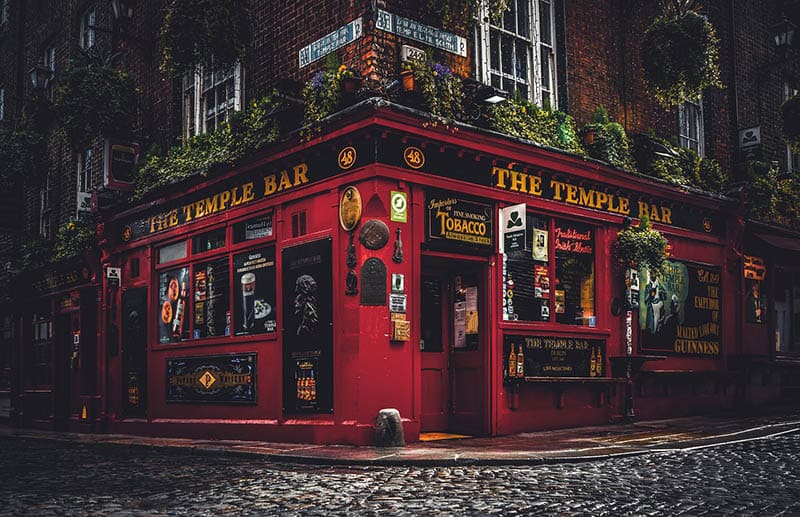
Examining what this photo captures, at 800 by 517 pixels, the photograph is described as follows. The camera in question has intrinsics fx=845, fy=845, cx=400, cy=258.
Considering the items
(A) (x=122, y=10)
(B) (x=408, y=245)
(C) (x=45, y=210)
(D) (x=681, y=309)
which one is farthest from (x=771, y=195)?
(C) (x=45, y=210)

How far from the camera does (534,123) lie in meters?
13.0

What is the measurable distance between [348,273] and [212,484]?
400 cm

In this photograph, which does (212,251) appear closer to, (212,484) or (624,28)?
(212,484)

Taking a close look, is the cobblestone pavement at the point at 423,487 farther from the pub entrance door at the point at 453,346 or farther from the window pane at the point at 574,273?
the window pane at the point at 574,273

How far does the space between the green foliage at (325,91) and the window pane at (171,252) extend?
180 inches

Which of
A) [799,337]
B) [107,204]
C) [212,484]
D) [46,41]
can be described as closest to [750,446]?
[212,484]

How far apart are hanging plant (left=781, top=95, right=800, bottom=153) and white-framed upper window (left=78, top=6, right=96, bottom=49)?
49.4 feet

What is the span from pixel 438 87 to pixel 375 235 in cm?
229

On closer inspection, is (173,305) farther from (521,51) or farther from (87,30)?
(87,30)

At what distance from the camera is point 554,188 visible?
13164 mm

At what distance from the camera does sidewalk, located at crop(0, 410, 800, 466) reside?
876 cm

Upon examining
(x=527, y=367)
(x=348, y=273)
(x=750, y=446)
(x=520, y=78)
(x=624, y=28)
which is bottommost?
(x=750, y=446)

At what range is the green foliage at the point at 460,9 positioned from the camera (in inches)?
452

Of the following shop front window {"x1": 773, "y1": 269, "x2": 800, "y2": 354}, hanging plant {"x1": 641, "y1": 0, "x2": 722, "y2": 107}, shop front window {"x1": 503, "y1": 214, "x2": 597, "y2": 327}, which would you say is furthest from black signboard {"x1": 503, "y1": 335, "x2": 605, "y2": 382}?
shop front window {"x1": 773, "y1": 269, "x2": 800, "y2": 354}
